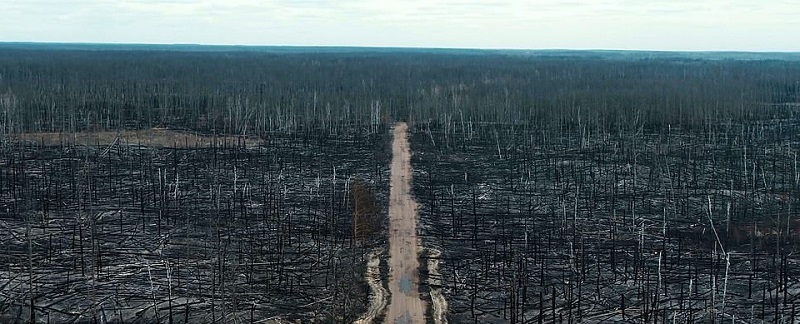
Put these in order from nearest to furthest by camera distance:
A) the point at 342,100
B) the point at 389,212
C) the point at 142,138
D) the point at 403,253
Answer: the point at 403,253, the point at 389,212, the point at 142,138, the point at 342,100

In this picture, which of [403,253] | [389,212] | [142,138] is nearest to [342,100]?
[142,138]

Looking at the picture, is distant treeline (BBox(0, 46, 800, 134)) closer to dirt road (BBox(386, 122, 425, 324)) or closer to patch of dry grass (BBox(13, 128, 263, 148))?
patch of dry grass (BBox(13, 128, 263, 148))

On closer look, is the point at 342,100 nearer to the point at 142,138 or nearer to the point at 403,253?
the point at 142,138

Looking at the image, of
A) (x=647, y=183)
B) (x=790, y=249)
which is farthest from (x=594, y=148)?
(x=790, y=249)

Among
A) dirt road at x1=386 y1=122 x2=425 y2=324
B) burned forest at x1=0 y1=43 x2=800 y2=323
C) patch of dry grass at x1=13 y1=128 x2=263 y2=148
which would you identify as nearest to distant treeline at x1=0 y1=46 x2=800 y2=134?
burned forest at x1=0 y1=43 x2=800 y2=323

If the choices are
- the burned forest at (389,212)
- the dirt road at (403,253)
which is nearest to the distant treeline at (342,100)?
the burned forest at (389,212)

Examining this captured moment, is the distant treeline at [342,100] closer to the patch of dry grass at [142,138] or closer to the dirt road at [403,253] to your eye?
the patch of dry grass at [142,138]
